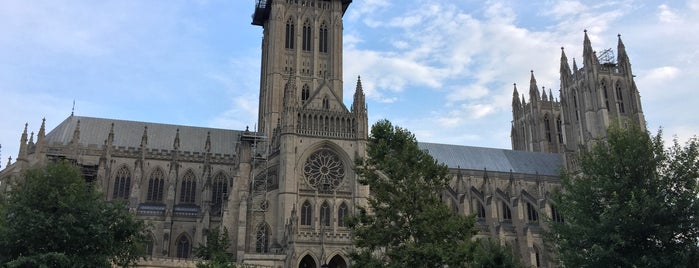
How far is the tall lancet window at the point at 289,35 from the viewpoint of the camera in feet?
217

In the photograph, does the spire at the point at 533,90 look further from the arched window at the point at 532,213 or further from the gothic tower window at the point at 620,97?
the arched window at the point at 532,213

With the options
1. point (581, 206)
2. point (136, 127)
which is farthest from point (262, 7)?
point (581, 206)

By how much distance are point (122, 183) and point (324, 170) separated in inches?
811

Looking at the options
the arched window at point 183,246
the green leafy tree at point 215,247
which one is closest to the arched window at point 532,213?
the green leafy tree at point 215,247

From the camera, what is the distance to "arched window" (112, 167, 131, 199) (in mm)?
56375

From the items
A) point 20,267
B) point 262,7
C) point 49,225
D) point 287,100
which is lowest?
point 20,267

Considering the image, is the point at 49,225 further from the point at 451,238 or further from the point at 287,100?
the point at 287,100

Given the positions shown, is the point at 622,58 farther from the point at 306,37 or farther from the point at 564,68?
the point at 306,37

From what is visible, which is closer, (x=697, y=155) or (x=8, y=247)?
(x=697, y=155)

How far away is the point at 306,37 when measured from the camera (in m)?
67.0

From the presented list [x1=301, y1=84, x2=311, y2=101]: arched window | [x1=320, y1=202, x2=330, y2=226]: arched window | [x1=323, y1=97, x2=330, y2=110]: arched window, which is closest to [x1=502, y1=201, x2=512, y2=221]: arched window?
[x1=320, y1=202, x2=330, y2=226]: arched window

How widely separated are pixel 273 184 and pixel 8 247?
76.2 feet

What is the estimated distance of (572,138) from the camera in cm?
7575

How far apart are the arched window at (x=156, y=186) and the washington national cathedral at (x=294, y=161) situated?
98 mm
